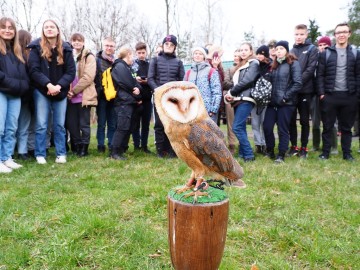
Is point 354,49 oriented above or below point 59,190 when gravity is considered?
above

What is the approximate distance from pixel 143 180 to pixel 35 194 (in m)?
1.34

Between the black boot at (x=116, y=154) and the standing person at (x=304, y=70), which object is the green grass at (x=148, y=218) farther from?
the standing person at (x=304, y=70)

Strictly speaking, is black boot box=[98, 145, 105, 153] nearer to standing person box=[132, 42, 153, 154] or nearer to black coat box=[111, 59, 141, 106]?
standing person box=[132, 42, 153, 154]

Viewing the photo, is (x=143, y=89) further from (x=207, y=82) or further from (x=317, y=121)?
(x=317, y=121)

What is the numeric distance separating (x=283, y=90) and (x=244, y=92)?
2.07 ft

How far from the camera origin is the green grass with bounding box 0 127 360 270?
2.69m

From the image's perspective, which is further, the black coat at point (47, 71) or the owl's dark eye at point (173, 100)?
the black coat at point (47, 71)

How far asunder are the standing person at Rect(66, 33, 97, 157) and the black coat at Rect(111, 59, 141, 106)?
1.54 ft

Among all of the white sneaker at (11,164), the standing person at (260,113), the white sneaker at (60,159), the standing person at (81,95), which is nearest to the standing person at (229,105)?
the standing person at (260,113)

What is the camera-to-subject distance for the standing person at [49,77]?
16.7 ft

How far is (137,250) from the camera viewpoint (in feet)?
9.14

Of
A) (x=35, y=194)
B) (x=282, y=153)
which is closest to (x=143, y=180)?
(x=35, y=194)

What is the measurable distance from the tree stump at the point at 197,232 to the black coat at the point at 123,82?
3934 mm

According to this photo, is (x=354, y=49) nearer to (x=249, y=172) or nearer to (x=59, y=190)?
(x=249, y=172)
